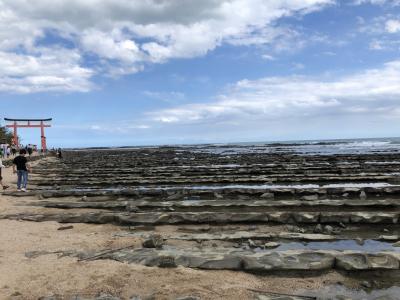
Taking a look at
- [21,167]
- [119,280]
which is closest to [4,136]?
[21,167]

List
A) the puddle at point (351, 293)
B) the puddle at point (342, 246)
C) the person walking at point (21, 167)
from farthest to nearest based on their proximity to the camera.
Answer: the person walking at point (21, 167)
the puddle at point (342, 246)
the puddle at point (351, 293)

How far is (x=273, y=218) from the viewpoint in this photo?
36.3 ft

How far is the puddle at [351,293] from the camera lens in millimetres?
5930

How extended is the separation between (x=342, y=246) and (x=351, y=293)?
260cm

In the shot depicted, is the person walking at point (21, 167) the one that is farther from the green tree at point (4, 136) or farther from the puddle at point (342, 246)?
the green tree at point (4, 136)

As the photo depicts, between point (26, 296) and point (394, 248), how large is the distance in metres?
6.98

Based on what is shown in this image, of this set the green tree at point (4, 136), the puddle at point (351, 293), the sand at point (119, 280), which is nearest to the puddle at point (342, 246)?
the sand at point (119, 280)

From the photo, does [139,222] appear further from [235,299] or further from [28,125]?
[28,125]

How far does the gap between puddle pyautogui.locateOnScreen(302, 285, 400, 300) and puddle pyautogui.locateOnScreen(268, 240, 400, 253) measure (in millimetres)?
2167

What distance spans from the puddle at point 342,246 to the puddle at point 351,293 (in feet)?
7.11

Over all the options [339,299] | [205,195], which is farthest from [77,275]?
[205,195]

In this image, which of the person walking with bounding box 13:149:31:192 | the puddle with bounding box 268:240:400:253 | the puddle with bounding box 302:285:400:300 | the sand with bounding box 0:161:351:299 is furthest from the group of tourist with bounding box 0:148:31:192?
the puddle with bounding box 302:285:400:300

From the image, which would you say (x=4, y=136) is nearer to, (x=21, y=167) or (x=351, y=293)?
(x=21, y=167)

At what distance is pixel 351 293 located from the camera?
241 inches
